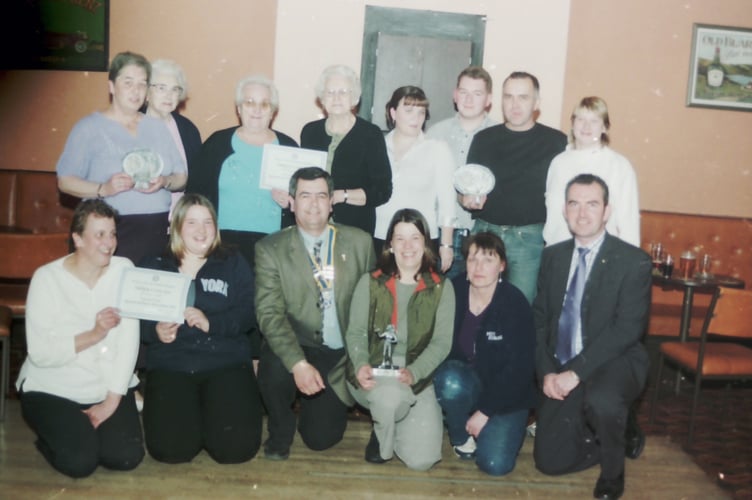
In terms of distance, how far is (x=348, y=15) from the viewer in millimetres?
6234

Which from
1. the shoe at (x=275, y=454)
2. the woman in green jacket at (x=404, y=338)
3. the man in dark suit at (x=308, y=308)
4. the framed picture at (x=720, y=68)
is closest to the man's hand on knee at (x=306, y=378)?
the man in dark suit at (x=308, y=308)

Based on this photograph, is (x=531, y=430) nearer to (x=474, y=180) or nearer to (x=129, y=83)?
(x=474, y=180)

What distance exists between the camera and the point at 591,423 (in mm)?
3416

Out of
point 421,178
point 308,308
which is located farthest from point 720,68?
point 308,308

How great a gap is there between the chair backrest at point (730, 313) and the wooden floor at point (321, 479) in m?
0.87

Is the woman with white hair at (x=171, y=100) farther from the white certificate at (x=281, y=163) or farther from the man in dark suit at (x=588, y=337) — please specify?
the man in dark suit at (x=588, y=337)

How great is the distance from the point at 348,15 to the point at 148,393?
→ 392 centimetres

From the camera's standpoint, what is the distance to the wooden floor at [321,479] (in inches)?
122

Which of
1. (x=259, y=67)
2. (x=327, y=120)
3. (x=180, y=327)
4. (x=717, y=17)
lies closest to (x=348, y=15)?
(x=259, y=67)

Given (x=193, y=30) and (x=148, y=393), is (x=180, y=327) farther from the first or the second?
(x=193, y=30)

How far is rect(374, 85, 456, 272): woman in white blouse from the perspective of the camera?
4.01 metres

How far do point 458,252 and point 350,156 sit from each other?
0.82 meters

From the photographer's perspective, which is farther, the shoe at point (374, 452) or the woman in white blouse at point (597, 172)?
the woman in white blouse at point (597, 172)

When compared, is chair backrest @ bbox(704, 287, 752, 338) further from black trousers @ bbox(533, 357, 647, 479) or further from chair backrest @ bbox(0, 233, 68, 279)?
chair backrest @ bbox(0, 233, 68, 279)
